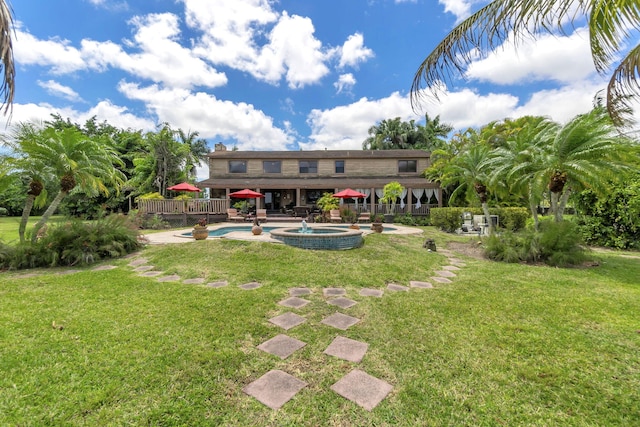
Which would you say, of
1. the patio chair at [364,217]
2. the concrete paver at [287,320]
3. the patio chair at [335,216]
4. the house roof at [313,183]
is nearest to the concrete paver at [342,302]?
the concrete paver at [287,320]

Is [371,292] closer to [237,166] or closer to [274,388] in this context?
[274,388]

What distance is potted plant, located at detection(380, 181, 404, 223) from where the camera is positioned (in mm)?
18741

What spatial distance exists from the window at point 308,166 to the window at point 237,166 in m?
5.01

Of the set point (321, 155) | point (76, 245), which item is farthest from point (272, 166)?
point (76, 245)

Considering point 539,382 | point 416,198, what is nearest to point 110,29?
point 539,382

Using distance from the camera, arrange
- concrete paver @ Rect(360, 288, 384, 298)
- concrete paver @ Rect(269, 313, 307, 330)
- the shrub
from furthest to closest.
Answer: the shrub, concrete paver @ Rect(360, 288, 384, 298), concrete paver @ Rect(269, 313, 307, 330)

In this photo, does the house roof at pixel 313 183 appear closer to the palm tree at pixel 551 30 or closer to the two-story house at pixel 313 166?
the two-story house at pixel 313 166

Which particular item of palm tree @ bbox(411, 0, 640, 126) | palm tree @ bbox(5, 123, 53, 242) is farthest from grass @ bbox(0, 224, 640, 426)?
palm tree @ bbox(5, 123, 53, 242)

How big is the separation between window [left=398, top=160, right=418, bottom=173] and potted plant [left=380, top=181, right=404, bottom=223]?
14.1ft

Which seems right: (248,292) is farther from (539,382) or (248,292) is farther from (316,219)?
(316,219)

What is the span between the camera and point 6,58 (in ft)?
7.98

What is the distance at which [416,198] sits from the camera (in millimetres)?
21625

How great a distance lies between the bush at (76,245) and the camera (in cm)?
671

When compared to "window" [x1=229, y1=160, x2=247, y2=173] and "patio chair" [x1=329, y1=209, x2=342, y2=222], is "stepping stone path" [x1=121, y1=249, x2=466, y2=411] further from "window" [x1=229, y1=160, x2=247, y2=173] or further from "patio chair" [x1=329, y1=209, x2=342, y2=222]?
"window" [x1=229, y1=160, x2=247, y2=173]
